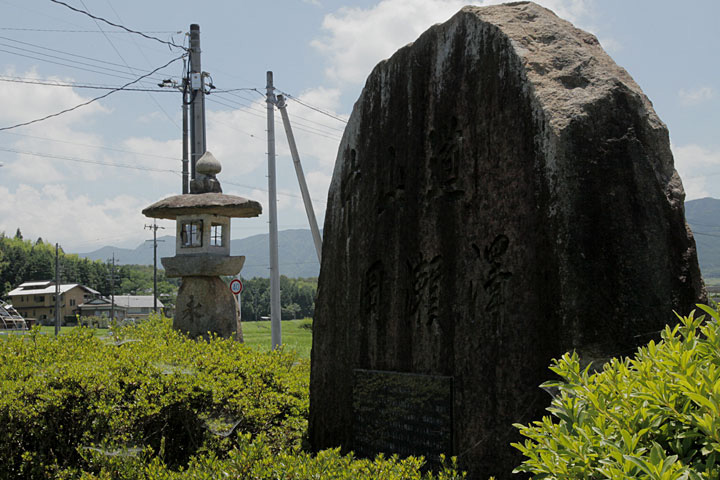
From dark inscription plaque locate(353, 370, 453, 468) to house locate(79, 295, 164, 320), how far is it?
56977 millimetres

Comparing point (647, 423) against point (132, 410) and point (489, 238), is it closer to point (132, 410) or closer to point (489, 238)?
point (489, 238)

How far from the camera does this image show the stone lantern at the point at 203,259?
987cm

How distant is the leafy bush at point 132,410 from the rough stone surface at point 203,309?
4.79 meters

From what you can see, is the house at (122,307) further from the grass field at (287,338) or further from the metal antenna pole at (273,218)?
the metal antenna pole at (273,218)

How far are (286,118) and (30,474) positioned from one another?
367 inches

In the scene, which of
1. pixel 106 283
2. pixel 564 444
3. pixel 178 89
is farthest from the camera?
pixel 106 283

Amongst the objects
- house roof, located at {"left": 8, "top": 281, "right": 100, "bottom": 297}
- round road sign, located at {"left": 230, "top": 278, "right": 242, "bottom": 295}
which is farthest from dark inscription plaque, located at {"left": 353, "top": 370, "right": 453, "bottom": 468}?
house roof, located at {"left": 8, "top": 281, "right": 100, "bottom": 297}

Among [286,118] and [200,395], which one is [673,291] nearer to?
[200,395]

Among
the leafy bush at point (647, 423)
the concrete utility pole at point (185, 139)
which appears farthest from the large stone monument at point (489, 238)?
the concrete utility pole at point (185, 139)

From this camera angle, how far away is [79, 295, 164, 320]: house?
58.6m

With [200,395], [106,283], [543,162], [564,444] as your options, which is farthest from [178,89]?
[106,283]

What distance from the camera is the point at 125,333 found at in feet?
24.6

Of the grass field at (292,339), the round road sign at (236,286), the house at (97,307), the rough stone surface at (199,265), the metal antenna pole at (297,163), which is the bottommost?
the grass field at (292,339)

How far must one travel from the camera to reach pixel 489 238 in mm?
3426
